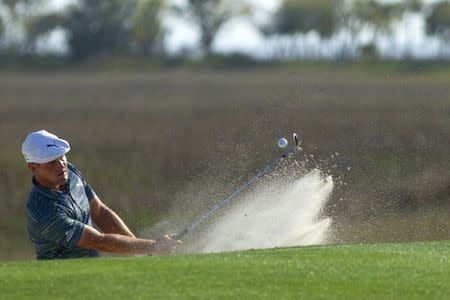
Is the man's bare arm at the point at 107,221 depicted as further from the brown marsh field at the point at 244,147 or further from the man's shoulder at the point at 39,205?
the brown marsh field at the point at 244,147

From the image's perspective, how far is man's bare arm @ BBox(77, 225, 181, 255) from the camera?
33.4ft

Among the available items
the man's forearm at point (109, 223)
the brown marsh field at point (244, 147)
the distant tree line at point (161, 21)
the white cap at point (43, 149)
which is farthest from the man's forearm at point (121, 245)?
the distant tree line at point (161, 21)

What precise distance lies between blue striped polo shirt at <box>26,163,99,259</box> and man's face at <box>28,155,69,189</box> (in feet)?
0.17

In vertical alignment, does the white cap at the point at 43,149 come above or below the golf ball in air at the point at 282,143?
above

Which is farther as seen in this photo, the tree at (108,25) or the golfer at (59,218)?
the tree at (108,25)

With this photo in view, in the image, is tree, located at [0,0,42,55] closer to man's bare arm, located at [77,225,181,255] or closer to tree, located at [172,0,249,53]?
tree, located at [172,0,249,53]

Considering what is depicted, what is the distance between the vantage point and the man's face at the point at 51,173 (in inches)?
404

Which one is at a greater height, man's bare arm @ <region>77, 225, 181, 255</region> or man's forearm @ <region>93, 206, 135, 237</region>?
man's bare arm @ <region>77, 225, 181, 255</region>

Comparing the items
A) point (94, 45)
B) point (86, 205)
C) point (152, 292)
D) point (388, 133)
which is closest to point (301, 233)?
point (86, 205)

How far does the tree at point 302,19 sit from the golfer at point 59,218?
265 feet

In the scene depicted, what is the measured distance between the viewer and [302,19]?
102m

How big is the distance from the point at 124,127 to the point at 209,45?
58185 mm

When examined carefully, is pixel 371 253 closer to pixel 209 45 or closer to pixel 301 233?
pixel 301 233

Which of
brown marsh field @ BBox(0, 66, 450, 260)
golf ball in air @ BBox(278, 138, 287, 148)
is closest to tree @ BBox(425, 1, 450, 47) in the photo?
brown marsh field @ BBox(0, 66, 450, 260)
